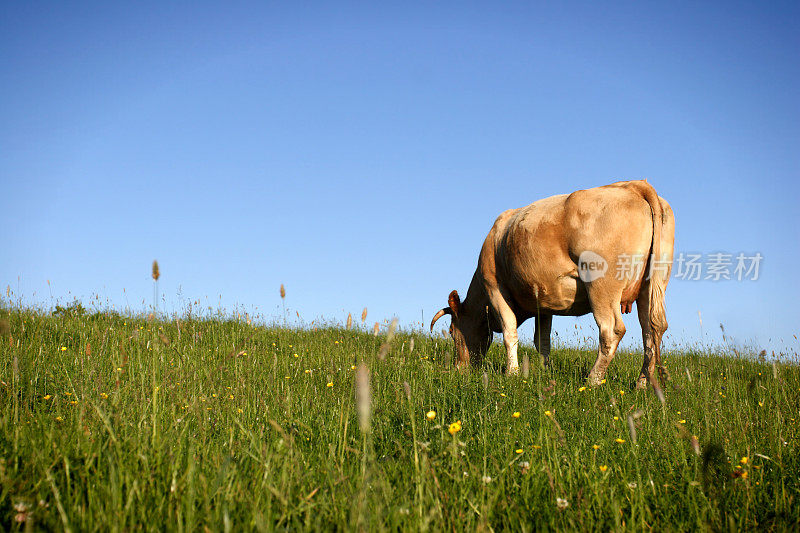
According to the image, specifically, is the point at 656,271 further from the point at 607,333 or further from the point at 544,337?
the point at 544,337

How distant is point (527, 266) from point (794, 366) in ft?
16.7

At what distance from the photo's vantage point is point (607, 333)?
22.4 ft

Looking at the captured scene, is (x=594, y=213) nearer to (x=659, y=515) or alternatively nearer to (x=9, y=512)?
(x=659, y=515)

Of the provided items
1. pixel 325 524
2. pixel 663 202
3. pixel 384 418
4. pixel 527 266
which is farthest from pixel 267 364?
pixel 663 202

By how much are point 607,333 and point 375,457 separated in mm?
4867

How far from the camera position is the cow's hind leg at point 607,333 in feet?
22.2

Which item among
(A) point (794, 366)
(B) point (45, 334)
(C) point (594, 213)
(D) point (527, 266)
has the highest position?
(C) point (594, 213)

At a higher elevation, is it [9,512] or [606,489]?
[9,512]

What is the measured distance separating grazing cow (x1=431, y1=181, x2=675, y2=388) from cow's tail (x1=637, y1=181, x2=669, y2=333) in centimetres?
1

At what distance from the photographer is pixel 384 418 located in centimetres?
369

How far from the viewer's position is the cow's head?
9.48m

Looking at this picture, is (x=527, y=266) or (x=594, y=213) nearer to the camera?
(x=594, y=213)

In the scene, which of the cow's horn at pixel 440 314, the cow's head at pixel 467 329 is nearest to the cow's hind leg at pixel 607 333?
the cow's head at pixel 467 329

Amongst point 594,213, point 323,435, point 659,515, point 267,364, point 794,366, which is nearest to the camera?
point 659,515
